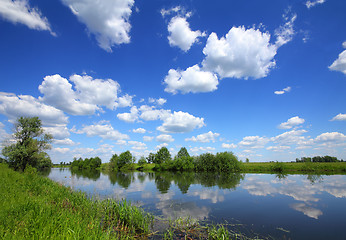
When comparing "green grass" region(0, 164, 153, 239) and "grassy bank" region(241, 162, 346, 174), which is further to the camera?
"grassy bank" region(241, 162, 346, 174)

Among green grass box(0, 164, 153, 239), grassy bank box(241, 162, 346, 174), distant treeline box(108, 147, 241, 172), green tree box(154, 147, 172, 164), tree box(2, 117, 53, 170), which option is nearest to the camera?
green grass box(0, 164, 153, 239)

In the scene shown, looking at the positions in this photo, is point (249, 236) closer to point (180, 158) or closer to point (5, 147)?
point (5, 147)

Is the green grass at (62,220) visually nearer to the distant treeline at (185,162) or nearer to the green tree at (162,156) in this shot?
the distant treeline at (185,162)

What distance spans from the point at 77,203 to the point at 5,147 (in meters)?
42.4

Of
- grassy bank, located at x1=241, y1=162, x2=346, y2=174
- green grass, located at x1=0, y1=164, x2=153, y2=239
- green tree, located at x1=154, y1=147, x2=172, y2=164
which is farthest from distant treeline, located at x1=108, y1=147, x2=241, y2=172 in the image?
green grass, located at x1=0, y1=164, x2=153, y2=239

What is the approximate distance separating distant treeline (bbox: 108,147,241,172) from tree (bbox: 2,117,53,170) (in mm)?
61426

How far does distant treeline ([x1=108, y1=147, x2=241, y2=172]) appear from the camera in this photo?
77875mm

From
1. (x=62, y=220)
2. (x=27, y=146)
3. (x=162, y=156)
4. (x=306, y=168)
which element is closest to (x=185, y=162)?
(x=162, y=156)

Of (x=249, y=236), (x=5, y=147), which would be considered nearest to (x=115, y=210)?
(x=249, y=236)

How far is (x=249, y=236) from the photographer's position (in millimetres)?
10336

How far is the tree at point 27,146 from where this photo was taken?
129 ft

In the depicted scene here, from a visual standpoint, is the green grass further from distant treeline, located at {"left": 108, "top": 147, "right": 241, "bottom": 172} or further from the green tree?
the green tree

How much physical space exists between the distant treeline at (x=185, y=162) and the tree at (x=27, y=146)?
61426 mm

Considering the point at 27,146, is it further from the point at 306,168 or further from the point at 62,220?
the point at 306,168
